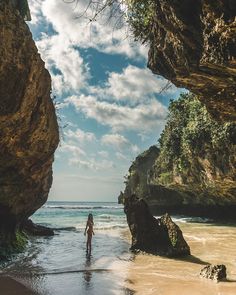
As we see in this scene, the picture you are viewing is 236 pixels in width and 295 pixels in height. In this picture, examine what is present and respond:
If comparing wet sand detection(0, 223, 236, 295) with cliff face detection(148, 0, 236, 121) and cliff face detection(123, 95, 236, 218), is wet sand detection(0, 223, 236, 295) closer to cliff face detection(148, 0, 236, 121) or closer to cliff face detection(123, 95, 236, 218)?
cliff face detection(123, 95, 236, 218)

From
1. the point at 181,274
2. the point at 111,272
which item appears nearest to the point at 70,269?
the point at 111,272

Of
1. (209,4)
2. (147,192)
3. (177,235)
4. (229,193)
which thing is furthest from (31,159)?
(147,192)

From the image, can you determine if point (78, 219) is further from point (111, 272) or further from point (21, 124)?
point (21, 124)

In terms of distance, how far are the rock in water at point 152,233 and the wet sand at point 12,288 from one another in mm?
6664

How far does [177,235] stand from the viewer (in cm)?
1476

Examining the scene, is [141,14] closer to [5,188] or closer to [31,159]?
[31,159]

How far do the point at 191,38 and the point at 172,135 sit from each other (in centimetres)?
2045

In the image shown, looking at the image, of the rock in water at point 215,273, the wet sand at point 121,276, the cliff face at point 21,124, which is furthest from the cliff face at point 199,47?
the wet sand at point 121,276

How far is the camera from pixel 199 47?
7246 millimetres

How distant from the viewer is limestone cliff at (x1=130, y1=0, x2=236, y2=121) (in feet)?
20.1

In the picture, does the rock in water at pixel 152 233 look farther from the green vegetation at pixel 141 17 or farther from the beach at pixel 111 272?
the green vegetation at pixel 141 17

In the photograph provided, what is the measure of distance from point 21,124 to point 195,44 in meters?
6.38

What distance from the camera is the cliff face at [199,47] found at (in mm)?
6082

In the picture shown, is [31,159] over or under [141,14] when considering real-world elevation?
under
